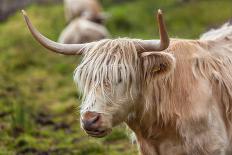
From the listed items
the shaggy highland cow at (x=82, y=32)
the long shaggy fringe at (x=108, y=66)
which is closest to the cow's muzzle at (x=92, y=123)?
the long shaggy fringe at (x=108, y=66)

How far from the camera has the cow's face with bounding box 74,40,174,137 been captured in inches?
241

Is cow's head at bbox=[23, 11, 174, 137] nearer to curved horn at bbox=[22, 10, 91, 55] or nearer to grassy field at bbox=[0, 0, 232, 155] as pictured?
curved horn at bbox=[22, 10, 91, 55]

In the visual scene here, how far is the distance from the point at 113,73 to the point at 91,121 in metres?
0.52

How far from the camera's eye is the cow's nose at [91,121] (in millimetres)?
6016

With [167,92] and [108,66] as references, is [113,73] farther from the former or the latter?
[167,92]

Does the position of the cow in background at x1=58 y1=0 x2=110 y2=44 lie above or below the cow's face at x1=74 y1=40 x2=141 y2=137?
above

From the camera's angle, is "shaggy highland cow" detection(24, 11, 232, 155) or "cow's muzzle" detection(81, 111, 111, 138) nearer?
"cow's muzzle" detection(81, 111, 111, 138)

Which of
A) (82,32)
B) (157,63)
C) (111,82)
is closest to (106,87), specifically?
(111,82)

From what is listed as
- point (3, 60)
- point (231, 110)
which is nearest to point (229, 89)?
point (231, 110)

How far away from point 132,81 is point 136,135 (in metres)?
0.76

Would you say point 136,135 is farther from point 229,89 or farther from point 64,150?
point 64,150

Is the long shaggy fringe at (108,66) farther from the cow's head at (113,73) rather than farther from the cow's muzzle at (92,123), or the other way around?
the cow's muzzle at (92,123)

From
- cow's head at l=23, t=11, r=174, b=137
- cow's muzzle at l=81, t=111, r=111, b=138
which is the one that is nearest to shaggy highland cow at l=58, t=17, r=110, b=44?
cow's head at l=23, t=11, r=174, b=137

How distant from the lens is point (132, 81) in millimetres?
6395
